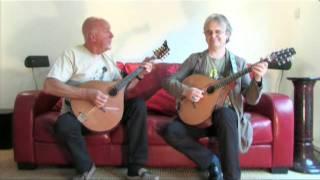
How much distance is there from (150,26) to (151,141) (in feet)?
4.15

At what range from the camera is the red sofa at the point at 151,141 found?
8.21 feet

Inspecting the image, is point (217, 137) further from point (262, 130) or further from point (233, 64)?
point (233, 64)

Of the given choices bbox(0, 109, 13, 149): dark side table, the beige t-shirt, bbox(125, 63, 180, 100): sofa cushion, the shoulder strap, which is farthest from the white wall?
the shoulder strap

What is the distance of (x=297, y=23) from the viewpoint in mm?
3340

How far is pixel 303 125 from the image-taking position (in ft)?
8.81

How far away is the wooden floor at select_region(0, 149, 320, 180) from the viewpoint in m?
2.49

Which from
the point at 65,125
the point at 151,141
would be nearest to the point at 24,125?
the point at 65,125

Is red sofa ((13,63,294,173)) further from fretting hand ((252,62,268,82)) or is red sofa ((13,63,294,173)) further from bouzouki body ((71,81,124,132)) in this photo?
fretting hand ((252,62,268,82))

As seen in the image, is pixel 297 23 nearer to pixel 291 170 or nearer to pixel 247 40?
pixel 247 40

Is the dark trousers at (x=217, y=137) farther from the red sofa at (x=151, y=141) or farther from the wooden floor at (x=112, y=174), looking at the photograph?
the wooden floor at (x=112, y=174)

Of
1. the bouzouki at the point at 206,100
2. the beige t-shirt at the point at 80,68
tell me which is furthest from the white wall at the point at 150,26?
the bouzouki at the point at 206,100

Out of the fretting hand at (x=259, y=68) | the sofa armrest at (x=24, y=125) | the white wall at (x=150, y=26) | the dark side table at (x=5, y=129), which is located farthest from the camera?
the white wall at (x=150, y=26)

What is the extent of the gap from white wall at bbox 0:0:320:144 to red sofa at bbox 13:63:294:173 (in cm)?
87

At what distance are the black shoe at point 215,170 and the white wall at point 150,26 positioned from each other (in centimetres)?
126
